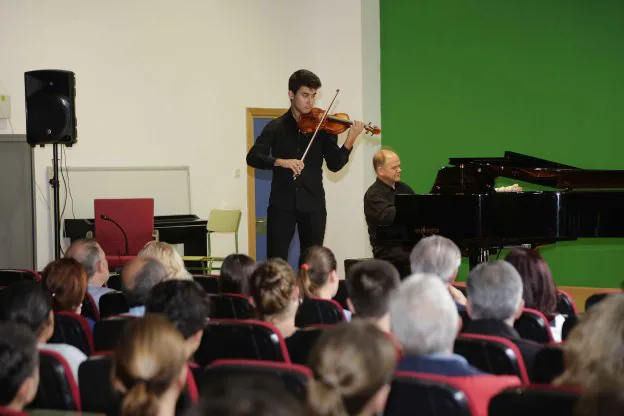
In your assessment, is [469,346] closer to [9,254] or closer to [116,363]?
[116,363]

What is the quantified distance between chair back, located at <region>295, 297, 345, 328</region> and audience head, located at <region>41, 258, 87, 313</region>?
1032 millimetres

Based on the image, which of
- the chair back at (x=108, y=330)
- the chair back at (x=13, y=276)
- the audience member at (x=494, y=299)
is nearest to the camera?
the audience member at (x=494, y=299)

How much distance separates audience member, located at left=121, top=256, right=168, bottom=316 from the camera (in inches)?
154

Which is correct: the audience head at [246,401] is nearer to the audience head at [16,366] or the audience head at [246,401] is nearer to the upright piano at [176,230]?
the audience head at [16,366]

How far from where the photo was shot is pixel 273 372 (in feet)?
8.05

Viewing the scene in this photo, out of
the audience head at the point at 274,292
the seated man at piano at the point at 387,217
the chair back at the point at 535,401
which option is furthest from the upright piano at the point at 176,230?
the chair back at the point at 535,401

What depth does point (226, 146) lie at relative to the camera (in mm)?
10141

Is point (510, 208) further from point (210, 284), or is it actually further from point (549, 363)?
point (549, 363)

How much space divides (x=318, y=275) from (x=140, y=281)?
872 mm

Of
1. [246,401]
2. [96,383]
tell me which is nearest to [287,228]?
[96,383]

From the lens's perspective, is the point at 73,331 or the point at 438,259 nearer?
the point at 73,331

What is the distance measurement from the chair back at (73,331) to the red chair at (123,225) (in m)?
4.35

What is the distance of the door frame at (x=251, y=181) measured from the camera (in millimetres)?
10258

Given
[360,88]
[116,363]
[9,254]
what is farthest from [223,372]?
[360,88]
